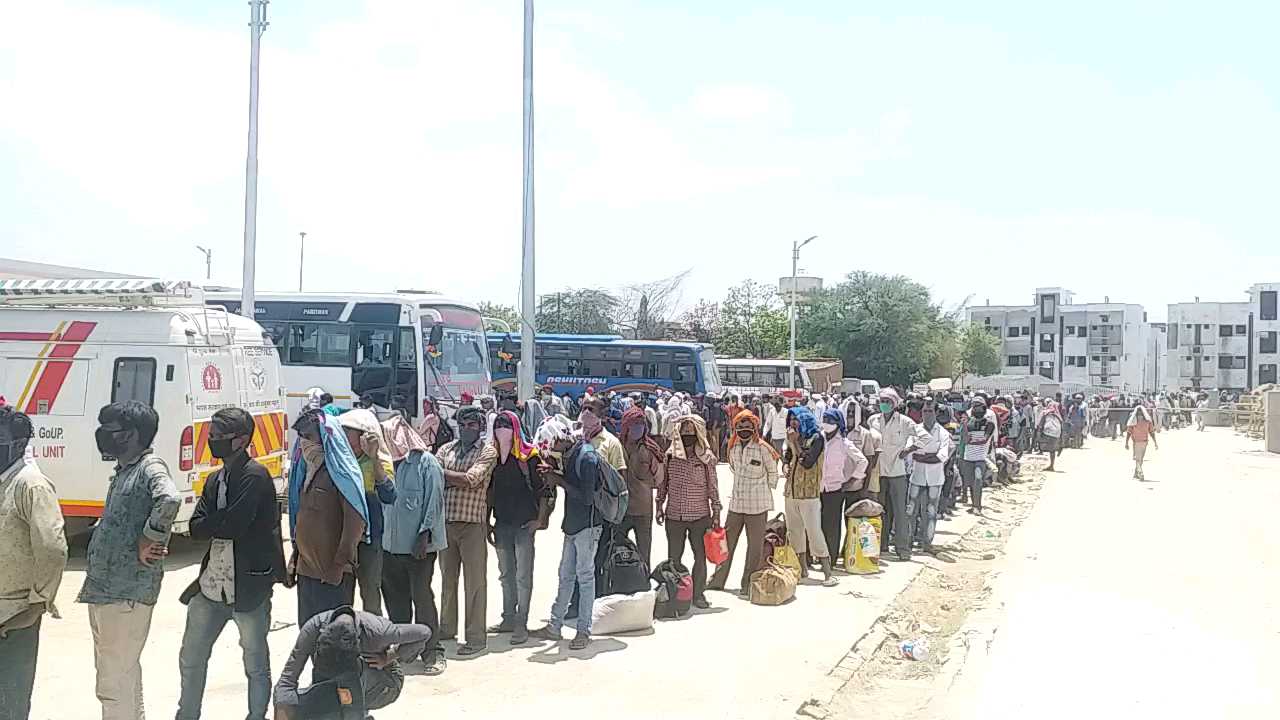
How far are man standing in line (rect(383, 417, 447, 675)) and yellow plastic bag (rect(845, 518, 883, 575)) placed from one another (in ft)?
18.5

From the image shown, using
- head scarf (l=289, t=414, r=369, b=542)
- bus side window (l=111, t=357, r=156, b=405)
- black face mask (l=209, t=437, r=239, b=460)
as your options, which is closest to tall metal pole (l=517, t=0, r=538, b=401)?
bus side window (l=111, t=357, r=156, b=405)

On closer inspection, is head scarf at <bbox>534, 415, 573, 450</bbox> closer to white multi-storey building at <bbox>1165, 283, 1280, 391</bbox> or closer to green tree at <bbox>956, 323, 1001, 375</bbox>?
green tree at <bbox>956, 323, 1001, 375</bbox>

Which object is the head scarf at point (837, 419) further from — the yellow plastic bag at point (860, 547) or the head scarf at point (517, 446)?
the head scarf at point (517, 446)

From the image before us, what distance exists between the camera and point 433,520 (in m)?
7.26

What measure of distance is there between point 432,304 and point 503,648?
12836mm

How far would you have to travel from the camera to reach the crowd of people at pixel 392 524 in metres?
4.85

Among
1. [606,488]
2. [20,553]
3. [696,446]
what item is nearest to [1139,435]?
[696,446]

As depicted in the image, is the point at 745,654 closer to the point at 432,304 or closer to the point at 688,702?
the point at 688,702

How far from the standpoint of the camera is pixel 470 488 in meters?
7.77

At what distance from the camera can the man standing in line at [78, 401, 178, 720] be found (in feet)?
16.6

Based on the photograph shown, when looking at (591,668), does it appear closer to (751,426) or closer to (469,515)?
(469,515)

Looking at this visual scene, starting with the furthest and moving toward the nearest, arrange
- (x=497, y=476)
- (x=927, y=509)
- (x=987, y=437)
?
(x=987, y=437) → (x=927, y=509) → (x=497, y=476)

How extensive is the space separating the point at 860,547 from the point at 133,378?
771 cm

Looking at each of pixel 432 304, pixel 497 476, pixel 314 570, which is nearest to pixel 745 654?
pixel 497 476
